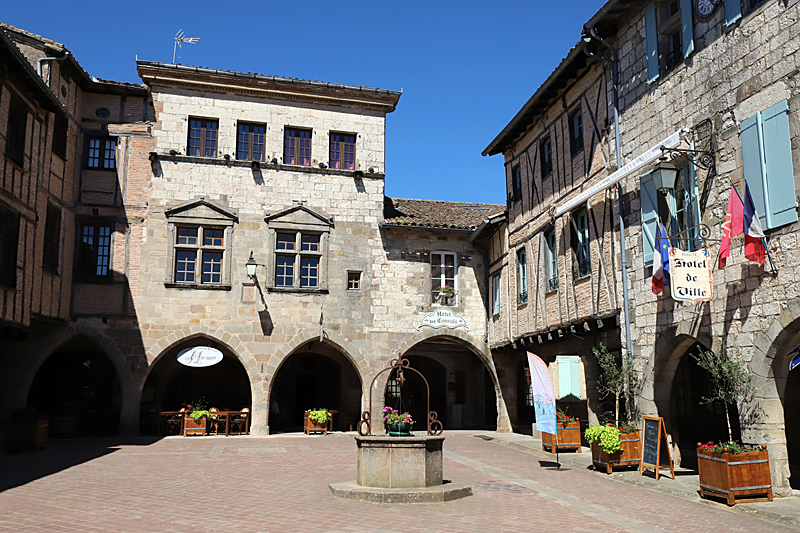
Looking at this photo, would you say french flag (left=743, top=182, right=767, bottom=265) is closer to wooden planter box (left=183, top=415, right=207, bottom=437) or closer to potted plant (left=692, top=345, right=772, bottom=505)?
potted plant (left=692, top=345, right=772, bottom=505)

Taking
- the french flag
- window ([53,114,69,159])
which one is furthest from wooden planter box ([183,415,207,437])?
the french flag

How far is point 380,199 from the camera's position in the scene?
771 inches

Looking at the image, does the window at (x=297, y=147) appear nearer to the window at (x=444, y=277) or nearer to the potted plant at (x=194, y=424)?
the window at (x=444, y=277)

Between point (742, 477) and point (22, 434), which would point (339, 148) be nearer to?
point (22, 434)

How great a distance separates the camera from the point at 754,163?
9.11m

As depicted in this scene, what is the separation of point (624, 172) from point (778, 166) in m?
3.00

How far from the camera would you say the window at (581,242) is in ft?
45.3

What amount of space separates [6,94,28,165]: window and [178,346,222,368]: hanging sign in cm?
600

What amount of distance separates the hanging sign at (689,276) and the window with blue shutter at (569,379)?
14.0 ft

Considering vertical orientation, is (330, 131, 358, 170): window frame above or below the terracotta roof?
above

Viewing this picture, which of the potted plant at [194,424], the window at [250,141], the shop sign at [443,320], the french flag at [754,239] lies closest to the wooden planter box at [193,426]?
the potted plant at [194,424]

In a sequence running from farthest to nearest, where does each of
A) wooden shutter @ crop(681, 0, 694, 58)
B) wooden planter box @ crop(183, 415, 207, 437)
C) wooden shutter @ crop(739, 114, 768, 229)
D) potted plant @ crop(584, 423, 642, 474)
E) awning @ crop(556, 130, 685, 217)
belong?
wooden planter box @ crop(183, 415, 207, 437)
potted plant @ crop(584, 423, 642, 474)
wooden shutter @ crop(681, 0, 694, 58)
awning @ crop(556, 130, 685, 217)
wooden shutter @ crop(739, 114, 768, 229)

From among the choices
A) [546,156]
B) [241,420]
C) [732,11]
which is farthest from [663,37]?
[241,420]

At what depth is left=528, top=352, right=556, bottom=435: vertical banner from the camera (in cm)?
1159
